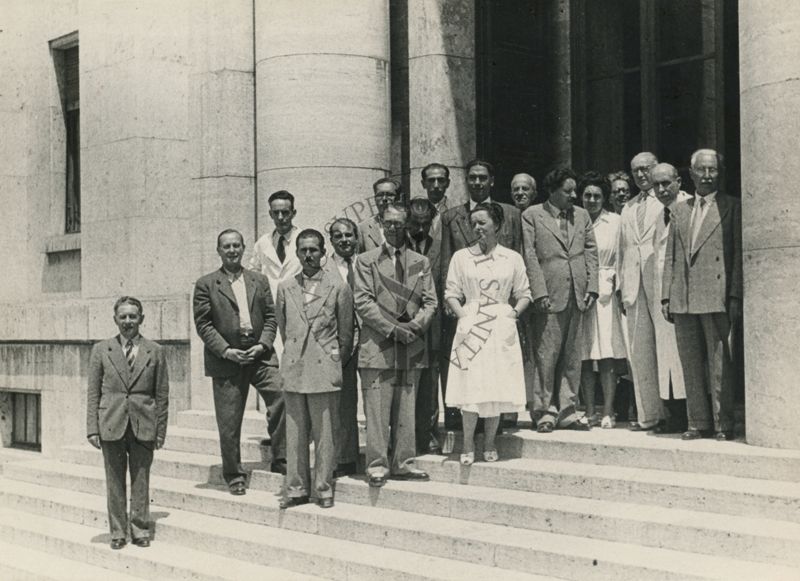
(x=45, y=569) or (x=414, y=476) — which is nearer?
(x=414, y=476)

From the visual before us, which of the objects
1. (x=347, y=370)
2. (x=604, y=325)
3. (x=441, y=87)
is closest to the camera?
(x=347, y=370)

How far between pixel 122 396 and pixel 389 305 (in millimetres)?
2058

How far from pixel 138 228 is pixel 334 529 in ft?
19.6

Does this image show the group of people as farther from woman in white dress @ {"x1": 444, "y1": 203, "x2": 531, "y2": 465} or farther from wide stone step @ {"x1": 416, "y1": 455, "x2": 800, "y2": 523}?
wide stone step @ {"x1": 416, "y1": 455, "x2": 800, "y2": 523}

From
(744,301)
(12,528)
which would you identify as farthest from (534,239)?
(12,528)

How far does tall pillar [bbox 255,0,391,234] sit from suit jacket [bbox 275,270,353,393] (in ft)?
9.48

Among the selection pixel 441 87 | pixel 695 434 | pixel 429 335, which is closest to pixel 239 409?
pixel 429 335

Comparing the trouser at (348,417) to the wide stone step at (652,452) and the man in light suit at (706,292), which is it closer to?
the wide stone step at (652,452)

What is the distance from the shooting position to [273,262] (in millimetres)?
9031

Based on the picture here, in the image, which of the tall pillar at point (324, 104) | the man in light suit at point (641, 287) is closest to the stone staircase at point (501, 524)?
the man in light suit at point (641, 287)

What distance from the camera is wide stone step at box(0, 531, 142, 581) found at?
25.9 feet

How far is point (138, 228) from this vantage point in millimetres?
12383

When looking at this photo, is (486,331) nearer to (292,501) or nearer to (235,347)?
(292,501)

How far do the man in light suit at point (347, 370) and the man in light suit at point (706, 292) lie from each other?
2.38m
